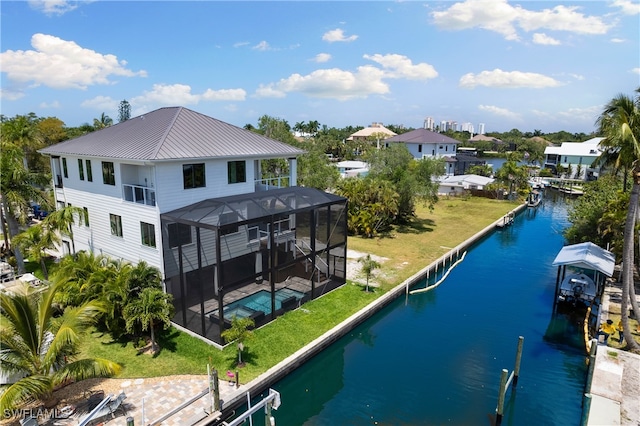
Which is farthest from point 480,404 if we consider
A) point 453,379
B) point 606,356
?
point 606,356

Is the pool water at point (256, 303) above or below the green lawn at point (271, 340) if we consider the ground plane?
above

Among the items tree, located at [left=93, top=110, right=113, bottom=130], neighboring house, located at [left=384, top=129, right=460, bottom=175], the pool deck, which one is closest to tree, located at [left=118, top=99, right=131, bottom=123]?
tree, located at [left=93, top=110, right=113, bottom=130]

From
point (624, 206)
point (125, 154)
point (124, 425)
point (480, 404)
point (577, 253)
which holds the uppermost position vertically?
point (125, 154)

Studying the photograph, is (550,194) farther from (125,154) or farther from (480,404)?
(125,154)

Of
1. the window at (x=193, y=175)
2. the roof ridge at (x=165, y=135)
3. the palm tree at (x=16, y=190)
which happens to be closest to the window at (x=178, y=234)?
the window at (x=193, y=175)

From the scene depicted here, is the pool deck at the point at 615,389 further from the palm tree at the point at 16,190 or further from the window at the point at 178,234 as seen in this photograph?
the palm tree at the point at 16,190

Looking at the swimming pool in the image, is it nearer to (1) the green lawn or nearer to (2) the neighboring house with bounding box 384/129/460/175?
(1) the green lawn
